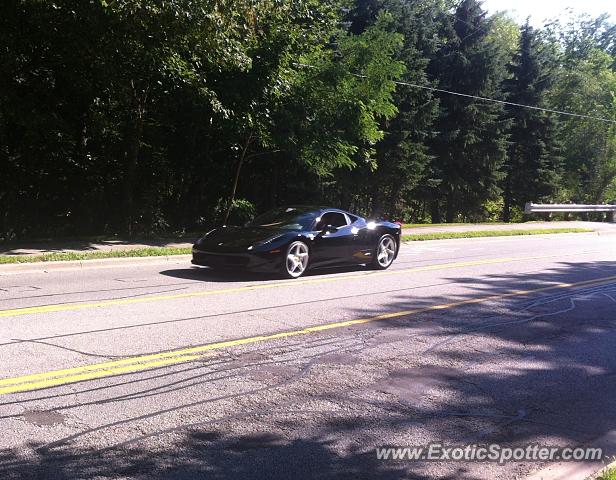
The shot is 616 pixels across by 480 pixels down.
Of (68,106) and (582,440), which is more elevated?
(68,106)

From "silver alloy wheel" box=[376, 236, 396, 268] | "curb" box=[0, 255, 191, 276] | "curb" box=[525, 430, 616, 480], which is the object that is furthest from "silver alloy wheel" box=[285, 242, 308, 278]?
"curb" box=[525, 430, 616, 480]

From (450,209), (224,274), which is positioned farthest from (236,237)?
(450,209)

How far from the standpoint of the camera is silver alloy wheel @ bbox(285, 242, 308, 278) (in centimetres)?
1053

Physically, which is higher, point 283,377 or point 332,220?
point 332,220

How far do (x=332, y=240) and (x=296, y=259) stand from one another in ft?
3.26

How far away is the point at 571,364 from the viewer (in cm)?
609

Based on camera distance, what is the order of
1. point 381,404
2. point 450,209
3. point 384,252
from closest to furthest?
1. point 381,404
2. point 384,252
3. point 450,209

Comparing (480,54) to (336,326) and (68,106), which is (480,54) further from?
(336,326)

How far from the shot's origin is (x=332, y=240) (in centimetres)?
1135

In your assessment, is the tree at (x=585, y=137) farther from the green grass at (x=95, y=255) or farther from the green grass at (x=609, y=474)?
the green grass at (x=609, y=474)

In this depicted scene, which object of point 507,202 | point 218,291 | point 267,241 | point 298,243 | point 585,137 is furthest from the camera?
point 585,137

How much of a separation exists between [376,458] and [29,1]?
12.5m

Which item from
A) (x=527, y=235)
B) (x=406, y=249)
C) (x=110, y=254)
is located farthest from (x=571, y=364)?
(x=527, y=235)

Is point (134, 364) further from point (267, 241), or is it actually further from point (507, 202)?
point (507, 202)
